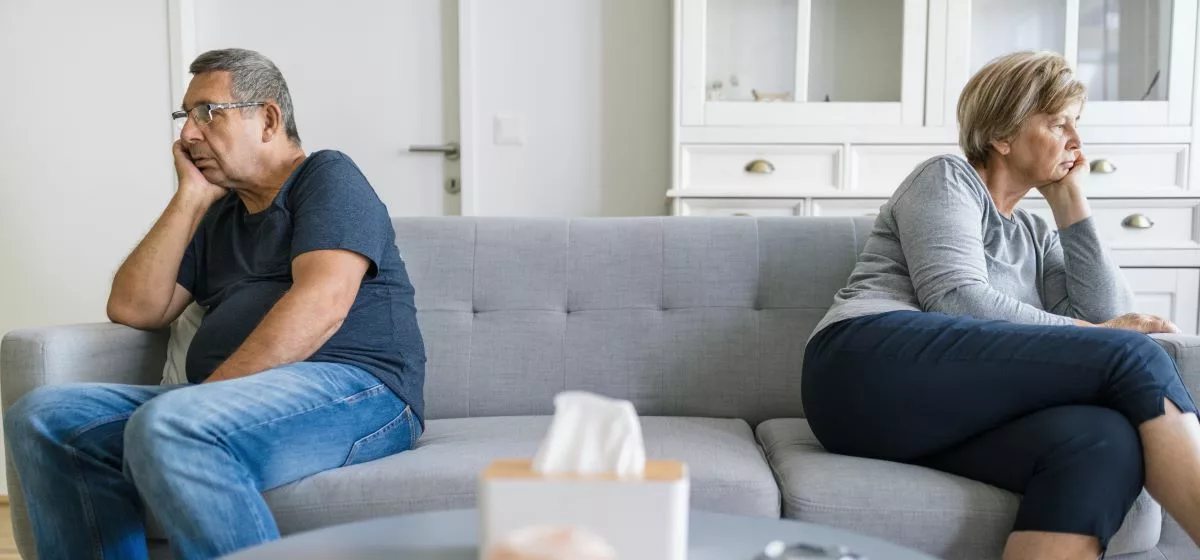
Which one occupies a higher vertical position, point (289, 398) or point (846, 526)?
point (289, 398)

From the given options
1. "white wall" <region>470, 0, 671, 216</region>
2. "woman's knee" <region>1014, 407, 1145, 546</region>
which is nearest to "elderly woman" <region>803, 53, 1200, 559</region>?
"woman's knee" <region>1014, 407, 1145, 546</region>

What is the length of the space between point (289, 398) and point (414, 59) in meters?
2.00

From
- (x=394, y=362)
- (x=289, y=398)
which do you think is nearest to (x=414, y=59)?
(x=394, y=362)

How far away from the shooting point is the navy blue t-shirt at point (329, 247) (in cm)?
151

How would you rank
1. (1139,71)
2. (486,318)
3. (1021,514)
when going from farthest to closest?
(1139,71) < (486,318) < (1021,514)

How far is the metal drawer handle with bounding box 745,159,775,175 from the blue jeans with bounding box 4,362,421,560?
5.20ft

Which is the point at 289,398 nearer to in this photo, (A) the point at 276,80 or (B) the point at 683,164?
(A) the point at 276,80

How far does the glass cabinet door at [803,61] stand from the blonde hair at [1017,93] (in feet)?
3.69

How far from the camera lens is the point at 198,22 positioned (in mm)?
3078

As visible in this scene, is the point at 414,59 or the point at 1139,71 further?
the point at 414,59

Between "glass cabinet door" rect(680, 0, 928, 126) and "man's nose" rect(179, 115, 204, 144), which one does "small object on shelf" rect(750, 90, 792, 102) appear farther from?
"man's nose" rect(179, 115, 204, 144)

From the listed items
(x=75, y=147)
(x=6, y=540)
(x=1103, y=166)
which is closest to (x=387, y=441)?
(x=6, y=540)

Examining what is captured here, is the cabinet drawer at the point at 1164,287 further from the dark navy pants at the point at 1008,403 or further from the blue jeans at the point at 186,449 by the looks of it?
the blue jeans at the point at 186,449

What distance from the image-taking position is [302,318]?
1425mm
